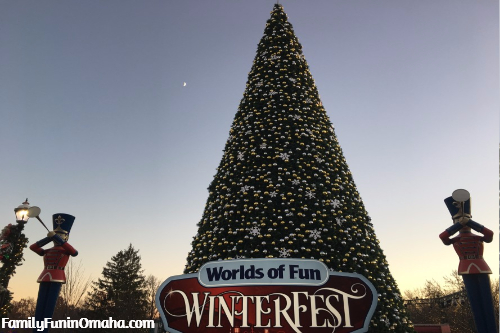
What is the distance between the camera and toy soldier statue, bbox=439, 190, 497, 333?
6016 millimetres

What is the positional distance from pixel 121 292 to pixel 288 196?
108ft

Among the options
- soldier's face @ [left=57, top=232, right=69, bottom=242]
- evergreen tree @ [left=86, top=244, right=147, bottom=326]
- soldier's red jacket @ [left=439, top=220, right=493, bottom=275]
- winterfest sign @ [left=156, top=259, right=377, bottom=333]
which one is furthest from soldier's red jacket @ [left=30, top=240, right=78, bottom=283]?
evergreen tree @ [left=86, top=244, right=147, bottom=326]

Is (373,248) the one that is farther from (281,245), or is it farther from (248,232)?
(248,232)

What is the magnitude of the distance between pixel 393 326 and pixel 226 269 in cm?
425

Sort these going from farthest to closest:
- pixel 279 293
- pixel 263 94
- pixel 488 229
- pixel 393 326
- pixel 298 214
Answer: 1. pixel 263 94
2. pixel 298 214
3. pixel 393 326
4. pixel 488 229
5. pixel 279 293

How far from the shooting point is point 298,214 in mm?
7969

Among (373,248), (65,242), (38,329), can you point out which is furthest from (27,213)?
(373,248)

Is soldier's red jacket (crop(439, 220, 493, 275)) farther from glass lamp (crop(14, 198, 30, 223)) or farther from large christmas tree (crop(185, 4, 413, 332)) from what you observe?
glass lamp (crop(14, 198, 30, 223))

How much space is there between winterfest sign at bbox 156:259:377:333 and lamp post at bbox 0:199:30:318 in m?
5.15

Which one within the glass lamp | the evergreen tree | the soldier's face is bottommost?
the evergreen tree

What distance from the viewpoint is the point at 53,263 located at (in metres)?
8.04

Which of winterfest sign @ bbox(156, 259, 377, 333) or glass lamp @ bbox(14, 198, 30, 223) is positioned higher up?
glass lamp @ bbox(14, 198, 30, 223)

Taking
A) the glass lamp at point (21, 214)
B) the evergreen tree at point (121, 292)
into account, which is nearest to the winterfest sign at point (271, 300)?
the glass lamp at point (21, 214)

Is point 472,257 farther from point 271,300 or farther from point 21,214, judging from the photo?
point 21,214
